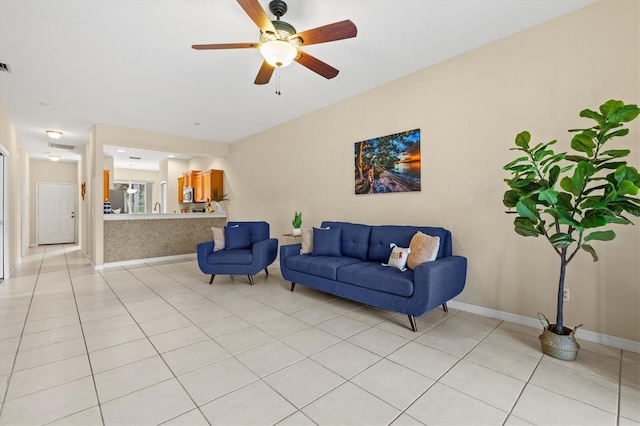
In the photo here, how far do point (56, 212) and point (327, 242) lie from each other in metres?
9.96

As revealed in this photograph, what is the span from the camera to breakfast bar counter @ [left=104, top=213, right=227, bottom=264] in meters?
5.72

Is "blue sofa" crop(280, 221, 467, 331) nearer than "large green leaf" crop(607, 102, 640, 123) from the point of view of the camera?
No

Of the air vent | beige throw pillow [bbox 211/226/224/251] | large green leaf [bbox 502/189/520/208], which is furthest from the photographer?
the air vent

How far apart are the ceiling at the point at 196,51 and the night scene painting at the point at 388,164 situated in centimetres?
80

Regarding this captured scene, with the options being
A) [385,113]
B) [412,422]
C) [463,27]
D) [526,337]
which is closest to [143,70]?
[385,113]

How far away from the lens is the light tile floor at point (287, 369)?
5.25 ft

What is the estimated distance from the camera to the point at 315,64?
2.63 m

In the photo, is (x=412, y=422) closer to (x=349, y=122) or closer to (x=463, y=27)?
(x=463, y=27)

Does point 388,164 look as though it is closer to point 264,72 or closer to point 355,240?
point 355,240

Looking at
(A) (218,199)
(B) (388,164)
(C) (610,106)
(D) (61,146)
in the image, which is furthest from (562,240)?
(D) (61,146)

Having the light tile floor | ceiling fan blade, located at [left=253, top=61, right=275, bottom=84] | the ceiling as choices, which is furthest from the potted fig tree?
ceiling fan blade, located at [left=253, top=61, right=275, bottom=84]

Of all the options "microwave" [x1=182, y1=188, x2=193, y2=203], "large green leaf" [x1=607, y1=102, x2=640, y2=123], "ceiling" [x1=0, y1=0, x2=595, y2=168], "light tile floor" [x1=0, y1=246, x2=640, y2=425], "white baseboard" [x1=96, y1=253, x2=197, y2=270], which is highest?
"ceiling" [x1=0, y1=0, x2=595, y2=168]

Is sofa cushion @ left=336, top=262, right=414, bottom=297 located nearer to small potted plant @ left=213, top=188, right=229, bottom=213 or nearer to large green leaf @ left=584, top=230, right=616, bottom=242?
large green leaf @ left=584, top=230, right=616, bottom=242

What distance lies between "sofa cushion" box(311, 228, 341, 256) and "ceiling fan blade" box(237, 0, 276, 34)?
95.4 inches
